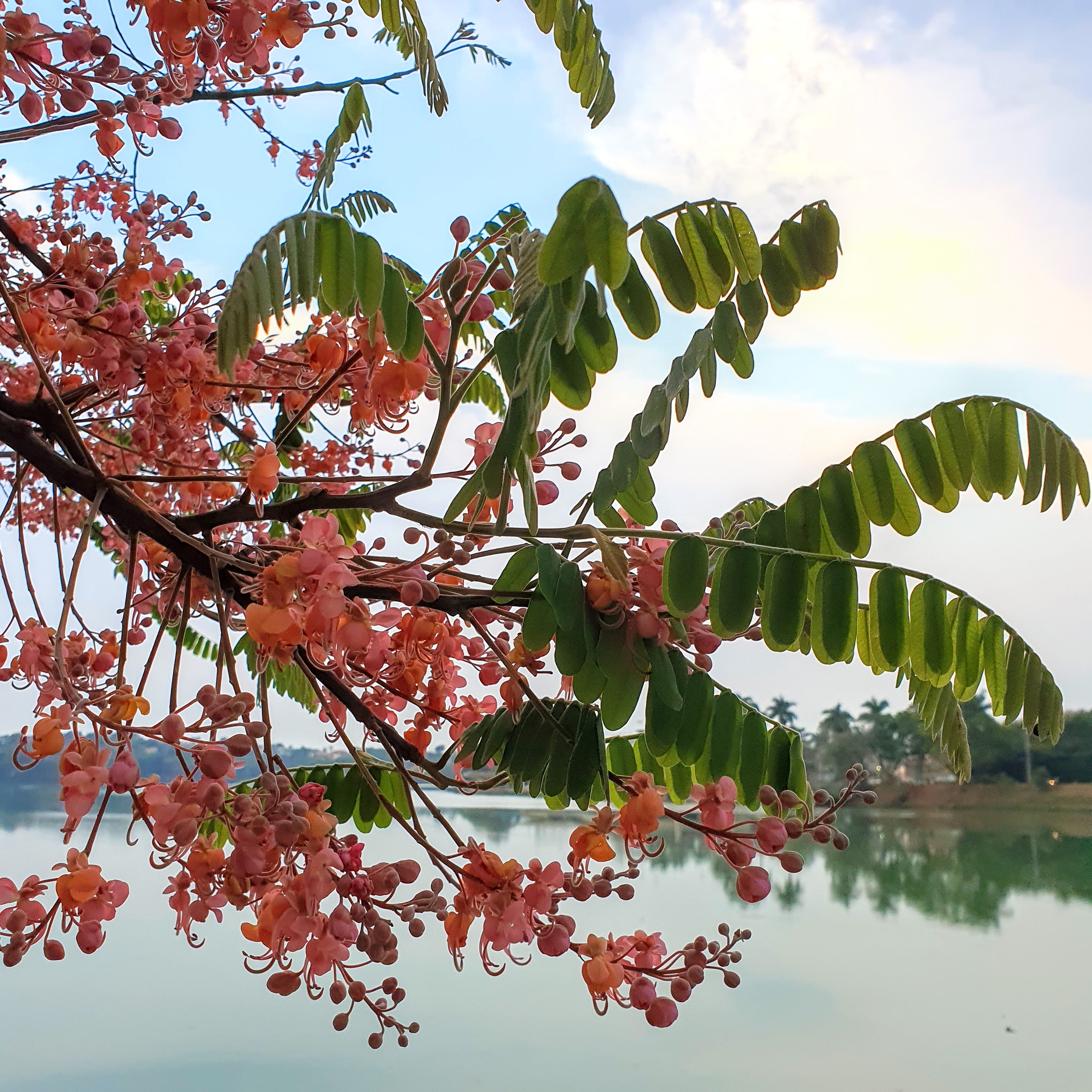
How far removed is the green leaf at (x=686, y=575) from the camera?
40 cm

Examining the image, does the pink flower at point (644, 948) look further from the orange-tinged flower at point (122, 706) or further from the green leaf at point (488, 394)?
the green leaf at point (488, 394)

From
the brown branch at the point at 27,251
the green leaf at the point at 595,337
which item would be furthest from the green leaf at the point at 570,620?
the brown branch at the point at 27,251

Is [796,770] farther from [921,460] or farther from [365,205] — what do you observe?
[365,205]

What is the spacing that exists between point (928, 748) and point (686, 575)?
6.03 feet

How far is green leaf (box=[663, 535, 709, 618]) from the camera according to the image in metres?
0.40

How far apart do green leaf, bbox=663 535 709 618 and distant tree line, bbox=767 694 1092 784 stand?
139cm

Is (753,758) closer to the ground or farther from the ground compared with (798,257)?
closer to the ground

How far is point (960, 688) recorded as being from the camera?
504 mm

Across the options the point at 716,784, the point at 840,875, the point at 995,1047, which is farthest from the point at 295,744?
the point at 995,1047

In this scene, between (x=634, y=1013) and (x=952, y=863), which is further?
(x=952, y=863)

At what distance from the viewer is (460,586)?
0.49 metres

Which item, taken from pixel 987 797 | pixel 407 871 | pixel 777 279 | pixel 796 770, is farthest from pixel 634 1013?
pixel 777 279

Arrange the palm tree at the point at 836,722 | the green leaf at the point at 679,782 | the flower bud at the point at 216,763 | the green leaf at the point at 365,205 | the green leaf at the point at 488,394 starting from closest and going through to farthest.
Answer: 1. the flower bud at the point at 216,763
2. the green leaf at the point at 679,782
3. the green leaf at the point at 488,394
4. the green leaf at the point at 365,205
5. the palm tree at the point at 836,722

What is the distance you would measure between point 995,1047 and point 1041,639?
A: 0.86m
